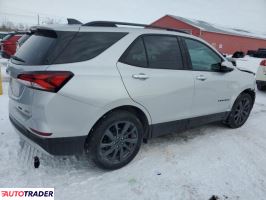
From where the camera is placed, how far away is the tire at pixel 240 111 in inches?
203

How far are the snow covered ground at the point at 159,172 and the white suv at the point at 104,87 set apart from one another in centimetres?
30

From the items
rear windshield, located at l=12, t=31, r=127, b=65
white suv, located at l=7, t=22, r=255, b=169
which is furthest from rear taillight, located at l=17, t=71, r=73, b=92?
rear windshield, located at l=12, t=31, r=127, b=65

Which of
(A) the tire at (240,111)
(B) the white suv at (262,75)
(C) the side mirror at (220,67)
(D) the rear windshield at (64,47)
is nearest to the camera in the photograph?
(D) the rear windshield at (64,47)

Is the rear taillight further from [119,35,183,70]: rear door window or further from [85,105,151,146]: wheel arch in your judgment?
[119,35,183,70]: rear door window

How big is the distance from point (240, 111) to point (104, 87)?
10.7ft

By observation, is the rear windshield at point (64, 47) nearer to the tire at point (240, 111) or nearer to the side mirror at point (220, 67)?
the side mirror at point (220, 67)

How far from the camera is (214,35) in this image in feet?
106

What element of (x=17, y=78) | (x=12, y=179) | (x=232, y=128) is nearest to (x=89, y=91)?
(x=17, y=78)

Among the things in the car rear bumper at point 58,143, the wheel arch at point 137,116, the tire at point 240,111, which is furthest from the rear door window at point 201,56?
the car rear bumper at point 58,143

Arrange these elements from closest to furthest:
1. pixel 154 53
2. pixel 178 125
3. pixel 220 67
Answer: pixel 154 53
pixel 178 125
pixel 220 67

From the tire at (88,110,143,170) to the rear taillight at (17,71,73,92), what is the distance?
0.68 metres

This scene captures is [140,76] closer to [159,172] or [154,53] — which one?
[154,53]

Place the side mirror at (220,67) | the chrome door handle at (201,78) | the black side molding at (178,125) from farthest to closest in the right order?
the side mirror at (220,67)
the chrome door handle at (201,78)
the black side molding at (178,125)

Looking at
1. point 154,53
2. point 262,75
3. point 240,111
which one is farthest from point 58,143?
point 262,75
